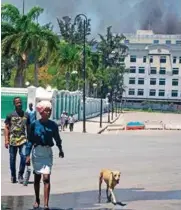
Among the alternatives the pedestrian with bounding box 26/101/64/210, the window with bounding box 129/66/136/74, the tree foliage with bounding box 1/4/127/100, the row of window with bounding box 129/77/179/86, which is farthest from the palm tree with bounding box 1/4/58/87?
the row of window with bounding box 129/77/179/86

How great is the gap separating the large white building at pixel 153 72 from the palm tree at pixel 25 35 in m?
90.1

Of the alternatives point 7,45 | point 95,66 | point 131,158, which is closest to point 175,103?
point 95,66

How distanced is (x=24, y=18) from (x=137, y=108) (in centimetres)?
9245

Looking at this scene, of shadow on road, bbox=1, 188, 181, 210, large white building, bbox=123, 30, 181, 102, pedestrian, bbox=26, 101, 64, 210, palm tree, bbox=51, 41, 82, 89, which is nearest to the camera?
pedestrian, bbox=26, 101, 64, 210

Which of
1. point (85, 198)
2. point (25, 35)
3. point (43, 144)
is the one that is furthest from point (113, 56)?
point (43, 144)

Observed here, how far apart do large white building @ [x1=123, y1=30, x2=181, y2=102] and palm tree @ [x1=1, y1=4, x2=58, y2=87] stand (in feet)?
295

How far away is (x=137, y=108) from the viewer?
14150 cm

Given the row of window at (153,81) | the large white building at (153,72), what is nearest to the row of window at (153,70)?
the large white building at (153,72)

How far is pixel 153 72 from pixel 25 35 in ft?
311

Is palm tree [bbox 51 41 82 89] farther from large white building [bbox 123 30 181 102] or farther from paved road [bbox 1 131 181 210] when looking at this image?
large white building [bbox 123 30 181 102]

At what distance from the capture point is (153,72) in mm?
143625

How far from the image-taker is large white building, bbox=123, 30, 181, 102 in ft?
463

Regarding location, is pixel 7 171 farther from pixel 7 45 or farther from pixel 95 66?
pixel 95 66

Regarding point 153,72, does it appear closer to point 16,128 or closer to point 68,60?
point 68,60
